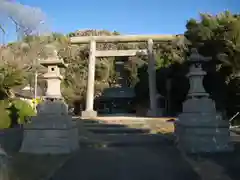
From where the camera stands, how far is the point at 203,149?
32.8 ft

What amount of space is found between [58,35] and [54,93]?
2995 centimetres

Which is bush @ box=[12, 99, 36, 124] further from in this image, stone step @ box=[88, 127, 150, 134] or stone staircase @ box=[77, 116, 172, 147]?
stone step @ box=[88, 127, 150, 134]

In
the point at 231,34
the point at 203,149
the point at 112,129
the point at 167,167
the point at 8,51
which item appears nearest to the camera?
the point at 167,167

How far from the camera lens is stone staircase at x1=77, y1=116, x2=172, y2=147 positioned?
1212 centimetres

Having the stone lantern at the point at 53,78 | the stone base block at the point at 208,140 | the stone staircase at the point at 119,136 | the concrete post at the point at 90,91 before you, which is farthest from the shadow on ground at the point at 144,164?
the concrete post at the point at 90,91

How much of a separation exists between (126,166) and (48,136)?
3267 millimetres

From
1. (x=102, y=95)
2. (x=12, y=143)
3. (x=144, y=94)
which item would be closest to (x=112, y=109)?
(x=102, y=95)

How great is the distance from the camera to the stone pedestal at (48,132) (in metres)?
10.2

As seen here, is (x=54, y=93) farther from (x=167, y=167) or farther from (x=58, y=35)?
(x=58, y=35)

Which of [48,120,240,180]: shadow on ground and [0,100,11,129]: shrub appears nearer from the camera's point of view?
[48,120,240,180]: shadow on ground

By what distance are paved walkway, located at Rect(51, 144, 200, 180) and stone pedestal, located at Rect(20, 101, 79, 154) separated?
674 mm

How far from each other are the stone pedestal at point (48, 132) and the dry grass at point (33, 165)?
1.68ft

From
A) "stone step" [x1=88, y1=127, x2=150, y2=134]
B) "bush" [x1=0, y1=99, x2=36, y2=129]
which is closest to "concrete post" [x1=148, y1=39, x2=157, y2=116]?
"bush" [x1=0, y1=99, x2=36, y2=129]

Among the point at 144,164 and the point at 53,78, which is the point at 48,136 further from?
the point at 144,164
